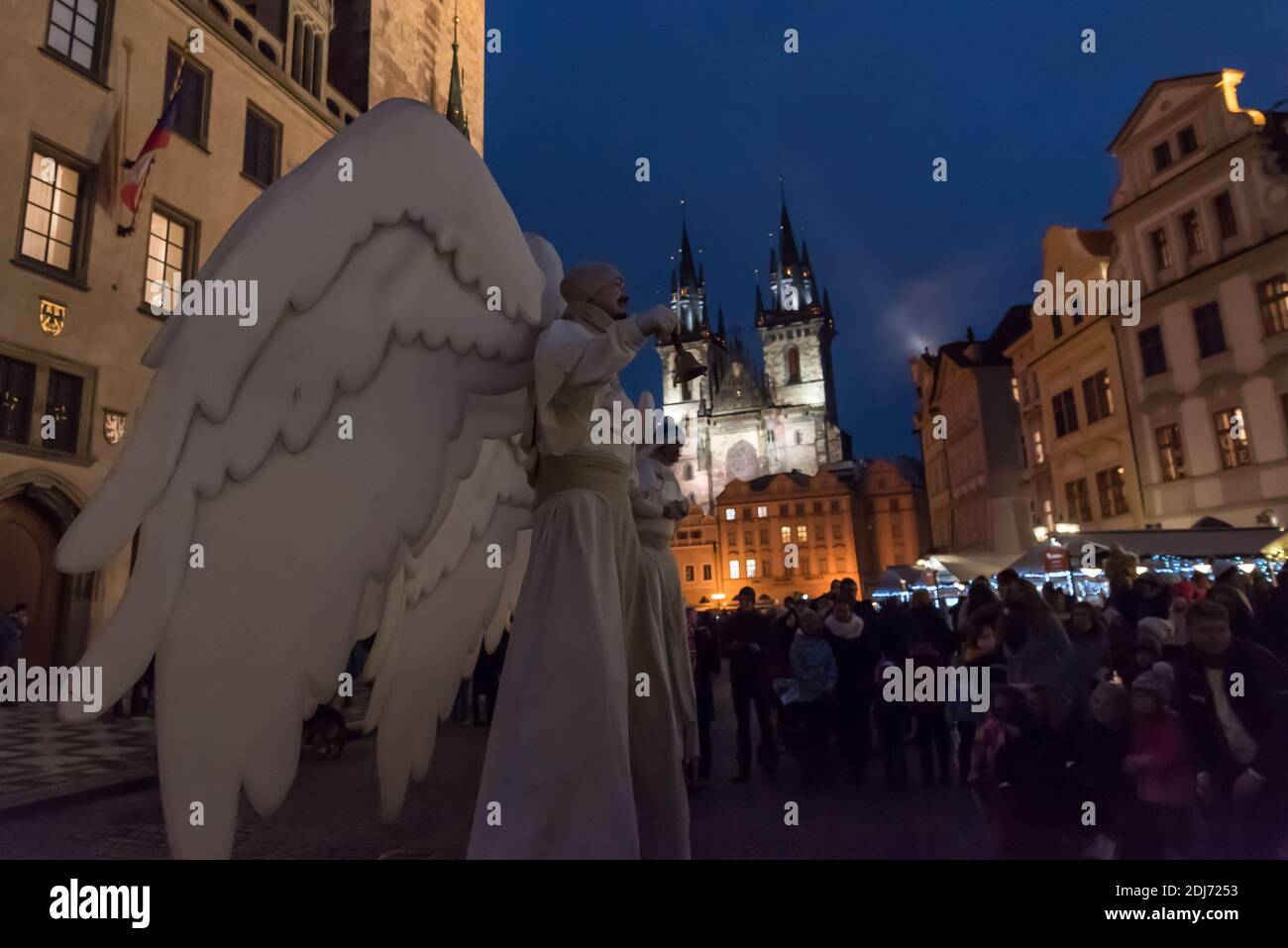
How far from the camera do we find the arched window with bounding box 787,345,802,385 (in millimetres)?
94312

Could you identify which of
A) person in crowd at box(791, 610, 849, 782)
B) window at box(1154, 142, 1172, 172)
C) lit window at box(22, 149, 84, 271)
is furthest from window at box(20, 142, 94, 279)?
window at box(1154, 142, 1172, 172)

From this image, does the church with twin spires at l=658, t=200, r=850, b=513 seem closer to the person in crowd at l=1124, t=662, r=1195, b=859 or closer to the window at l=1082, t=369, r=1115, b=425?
the window at l=1082, t=369, r=1115, b=425

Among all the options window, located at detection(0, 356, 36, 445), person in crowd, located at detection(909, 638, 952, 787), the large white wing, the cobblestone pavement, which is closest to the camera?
the large white wing

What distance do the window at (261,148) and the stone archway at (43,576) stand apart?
8.22 metres

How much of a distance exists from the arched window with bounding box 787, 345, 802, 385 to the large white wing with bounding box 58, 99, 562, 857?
93.5 m

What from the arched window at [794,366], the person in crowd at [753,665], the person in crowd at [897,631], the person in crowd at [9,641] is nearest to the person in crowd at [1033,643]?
the person in crowd at [753,665]

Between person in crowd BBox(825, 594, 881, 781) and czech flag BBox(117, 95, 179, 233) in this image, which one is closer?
person in crowd BBox(825, 594, 881, 781)

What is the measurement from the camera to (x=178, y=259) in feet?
50.8

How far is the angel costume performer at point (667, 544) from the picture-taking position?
5.08 metres

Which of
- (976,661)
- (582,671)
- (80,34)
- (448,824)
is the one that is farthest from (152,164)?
(976,661)

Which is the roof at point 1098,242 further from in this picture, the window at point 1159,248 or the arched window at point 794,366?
the arched window at point 794,366

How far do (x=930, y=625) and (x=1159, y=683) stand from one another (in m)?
4.58

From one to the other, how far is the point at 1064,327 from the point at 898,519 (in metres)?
44.5
